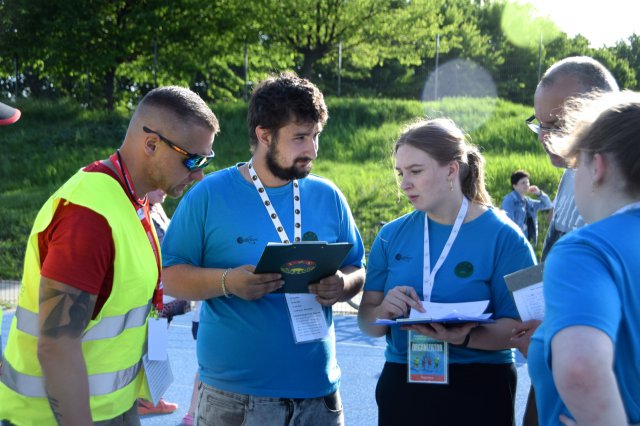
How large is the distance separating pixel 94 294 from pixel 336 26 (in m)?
28.9

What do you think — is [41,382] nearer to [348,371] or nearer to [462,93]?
[348,371]

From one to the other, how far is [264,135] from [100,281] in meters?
1.24

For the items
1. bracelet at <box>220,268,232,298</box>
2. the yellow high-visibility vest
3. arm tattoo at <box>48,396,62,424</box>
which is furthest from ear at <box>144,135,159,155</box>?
arm tattoo at <box>48,396,62,424</box>

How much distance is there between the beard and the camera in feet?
10.3

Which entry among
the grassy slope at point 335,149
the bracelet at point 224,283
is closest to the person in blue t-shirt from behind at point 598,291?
the bracelet at point 224,283

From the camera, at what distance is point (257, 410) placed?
2.99 m

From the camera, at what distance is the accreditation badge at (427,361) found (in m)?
2.92

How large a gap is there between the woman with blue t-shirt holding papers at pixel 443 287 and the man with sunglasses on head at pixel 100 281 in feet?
3.19

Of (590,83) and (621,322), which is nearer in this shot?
(621,322)

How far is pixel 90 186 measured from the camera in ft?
7.32

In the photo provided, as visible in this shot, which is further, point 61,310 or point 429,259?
point 429,259

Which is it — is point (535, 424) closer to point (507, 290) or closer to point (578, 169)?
point (507, 290)

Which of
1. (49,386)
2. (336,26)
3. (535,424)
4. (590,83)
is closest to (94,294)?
(49,386)

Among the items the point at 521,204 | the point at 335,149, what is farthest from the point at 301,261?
the point at 335,149
